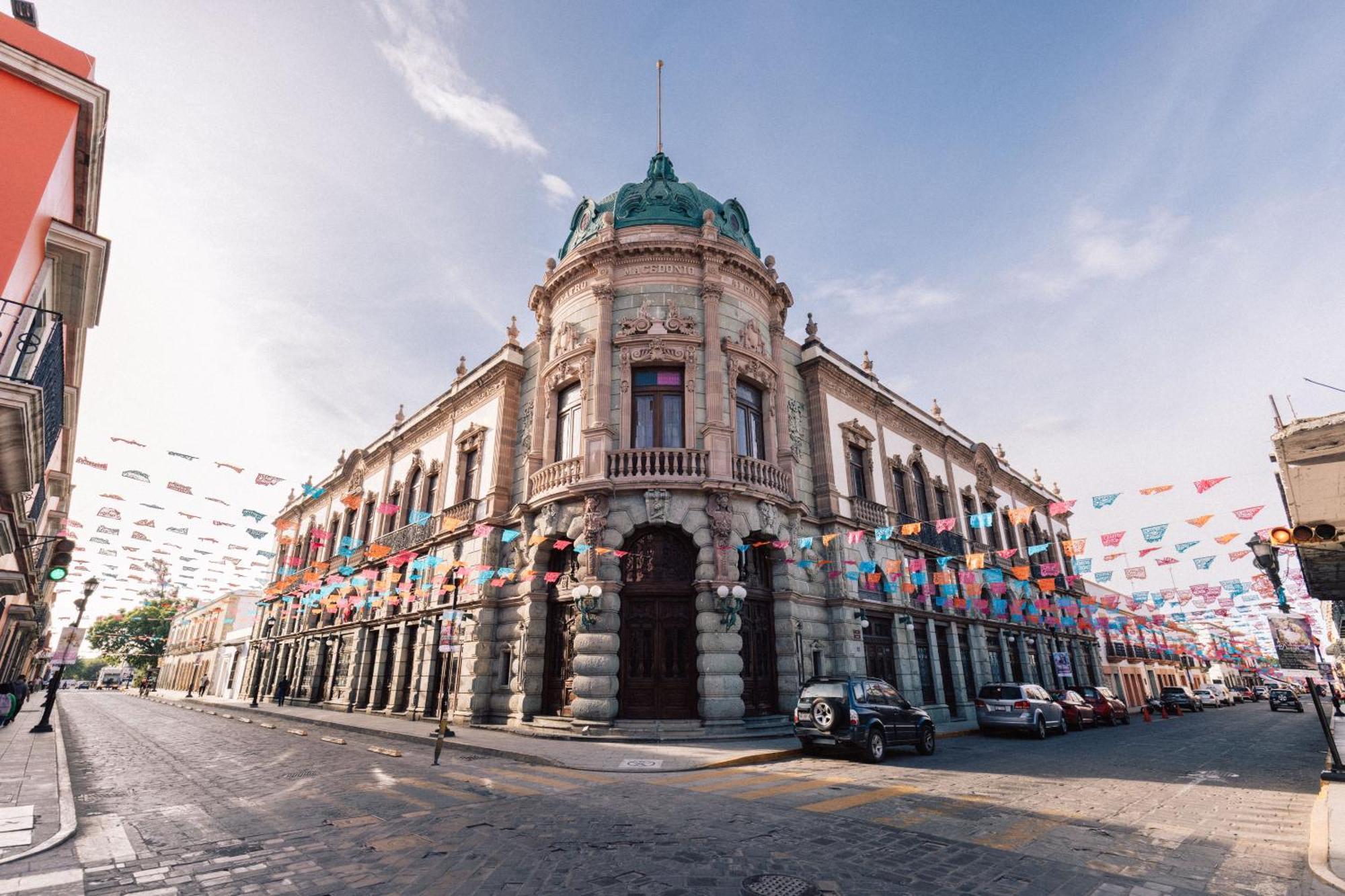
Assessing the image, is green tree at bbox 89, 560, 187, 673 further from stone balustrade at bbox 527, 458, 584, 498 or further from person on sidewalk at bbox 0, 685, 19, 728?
stone balustrade at bbox 527, 458, 584, 498

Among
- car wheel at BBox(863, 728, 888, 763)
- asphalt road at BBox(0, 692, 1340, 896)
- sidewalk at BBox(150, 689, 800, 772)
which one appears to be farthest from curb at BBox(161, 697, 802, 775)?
car wheel at BBox(863, 728, 888, 763)

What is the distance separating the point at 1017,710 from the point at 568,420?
16.7 meters

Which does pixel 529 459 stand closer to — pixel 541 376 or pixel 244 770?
pixel 541 376

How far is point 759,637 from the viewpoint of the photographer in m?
17.4

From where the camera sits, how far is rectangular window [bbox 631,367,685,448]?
59.7ft

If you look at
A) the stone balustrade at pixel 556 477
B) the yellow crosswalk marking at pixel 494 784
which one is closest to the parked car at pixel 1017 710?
the stone balustrade at pixel 556 477

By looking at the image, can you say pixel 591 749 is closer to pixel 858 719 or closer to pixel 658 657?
pixel 658 657

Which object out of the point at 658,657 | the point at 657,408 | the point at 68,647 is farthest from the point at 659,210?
the point at 68,647

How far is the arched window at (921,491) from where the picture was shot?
26.0 metres

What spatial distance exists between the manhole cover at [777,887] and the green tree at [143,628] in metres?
94.6

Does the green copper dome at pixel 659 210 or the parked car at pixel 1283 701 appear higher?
the green copper dome at pixel 659 210

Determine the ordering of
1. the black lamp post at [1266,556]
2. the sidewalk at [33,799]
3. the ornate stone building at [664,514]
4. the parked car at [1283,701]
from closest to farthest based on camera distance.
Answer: the sidewalk at [33,799] → the black lamp post at [1266,556] → the ornate stone building at [664,514] → the parked car at [1283,701]

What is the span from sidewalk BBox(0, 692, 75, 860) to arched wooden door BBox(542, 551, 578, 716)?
32.6ft

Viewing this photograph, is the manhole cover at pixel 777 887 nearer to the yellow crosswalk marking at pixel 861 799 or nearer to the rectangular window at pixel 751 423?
the yellow crosswalk marking at pixel 861 799
